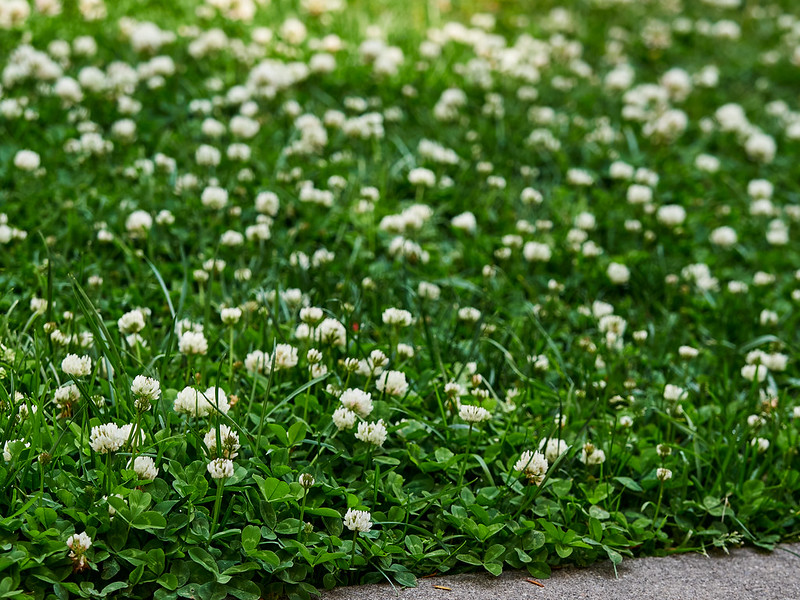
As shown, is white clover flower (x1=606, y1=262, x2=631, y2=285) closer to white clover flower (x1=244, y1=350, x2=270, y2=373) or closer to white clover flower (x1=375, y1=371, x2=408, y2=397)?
white clover flower (x1=375, y1=371, x2=408, y2=397)

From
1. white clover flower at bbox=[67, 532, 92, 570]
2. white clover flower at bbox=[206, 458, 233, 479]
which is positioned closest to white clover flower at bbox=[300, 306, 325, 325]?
white clover flower at bbox=[206, 458, 233, 479]

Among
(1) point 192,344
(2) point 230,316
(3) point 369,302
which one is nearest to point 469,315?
(3) point 369,302

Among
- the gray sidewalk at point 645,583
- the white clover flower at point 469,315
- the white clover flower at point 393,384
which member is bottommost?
the gray sidewalk at point 645,583

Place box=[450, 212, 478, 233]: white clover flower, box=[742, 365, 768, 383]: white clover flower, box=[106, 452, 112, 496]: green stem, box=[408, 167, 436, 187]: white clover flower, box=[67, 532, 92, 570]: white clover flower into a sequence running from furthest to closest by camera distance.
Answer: box=[408, 167, 436, 187]: white clover flower < box=[450, 212, 478, 233]: white clover flower < box=[742, 365, 768, 383]: white clover flower < box=[106, 452, 112, 496]: green stem < box=[67, 532, 92, 570]: white clover flower

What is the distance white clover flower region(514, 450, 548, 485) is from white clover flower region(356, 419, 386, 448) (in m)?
0.34

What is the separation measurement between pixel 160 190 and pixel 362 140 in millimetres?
1006

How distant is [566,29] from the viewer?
5863 millimetres

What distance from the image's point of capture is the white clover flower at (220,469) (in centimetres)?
191

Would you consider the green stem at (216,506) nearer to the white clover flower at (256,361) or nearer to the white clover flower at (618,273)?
the white clover flower at (256,361)

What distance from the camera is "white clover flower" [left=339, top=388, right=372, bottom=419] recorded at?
2211 mm

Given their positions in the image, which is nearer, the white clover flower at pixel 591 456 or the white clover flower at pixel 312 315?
the white clover flower at pixel 591 456

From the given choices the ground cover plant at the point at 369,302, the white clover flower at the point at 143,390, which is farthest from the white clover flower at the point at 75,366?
the white clover flower at the point at 143,390

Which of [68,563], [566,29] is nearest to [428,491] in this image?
[68,563]

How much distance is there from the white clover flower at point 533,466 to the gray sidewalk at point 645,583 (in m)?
0.22
